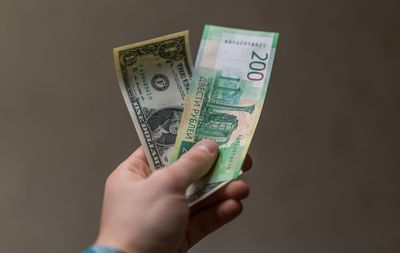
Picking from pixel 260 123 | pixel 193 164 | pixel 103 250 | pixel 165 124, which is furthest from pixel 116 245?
pixel 260 123

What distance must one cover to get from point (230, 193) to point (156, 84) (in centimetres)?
Result: 21

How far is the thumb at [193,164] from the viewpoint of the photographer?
65cm

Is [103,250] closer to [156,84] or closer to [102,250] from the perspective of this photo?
[102,250]

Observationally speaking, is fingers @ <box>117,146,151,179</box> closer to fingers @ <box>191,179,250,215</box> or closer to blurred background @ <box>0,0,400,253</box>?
fingers @ <box>191,179,250,215</box>

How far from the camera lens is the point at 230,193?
716 mm

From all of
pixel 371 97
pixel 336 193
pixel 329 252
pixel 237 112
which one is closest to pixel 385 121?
pixel 371 97

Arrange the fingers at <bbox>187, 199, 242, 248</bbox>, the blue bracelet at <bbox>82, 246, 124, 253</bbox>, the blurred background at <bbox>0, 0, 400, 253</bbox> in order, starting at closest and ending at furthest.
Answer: the blue bracelet at <bbox>82, 246, 124, 253</bbox>
the fingers at <bbox>187, 199, 242, 248</bbox>
the blurred background at <bbox>0, 0, 400, 253</bbox>

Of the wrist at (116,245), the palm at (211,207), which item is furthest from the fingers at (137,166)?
the wrist at (116,245)

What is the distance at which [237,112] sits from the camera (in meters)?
0.79

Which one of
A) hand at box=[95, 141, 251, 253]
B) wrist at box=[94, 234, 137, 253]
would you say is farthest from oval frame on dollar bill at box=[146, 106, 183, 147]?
wrist at box=[94, 234, 137, 253]

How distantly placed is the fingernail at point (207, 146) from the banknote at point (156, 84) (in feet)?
0.27

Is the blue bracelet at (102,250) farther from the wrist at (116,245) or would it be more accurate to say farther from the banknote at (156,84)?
the banknote at (156,84)

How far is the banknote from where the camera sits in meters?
0.80

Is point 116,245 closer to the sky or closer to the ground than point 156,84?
closer to the ground
